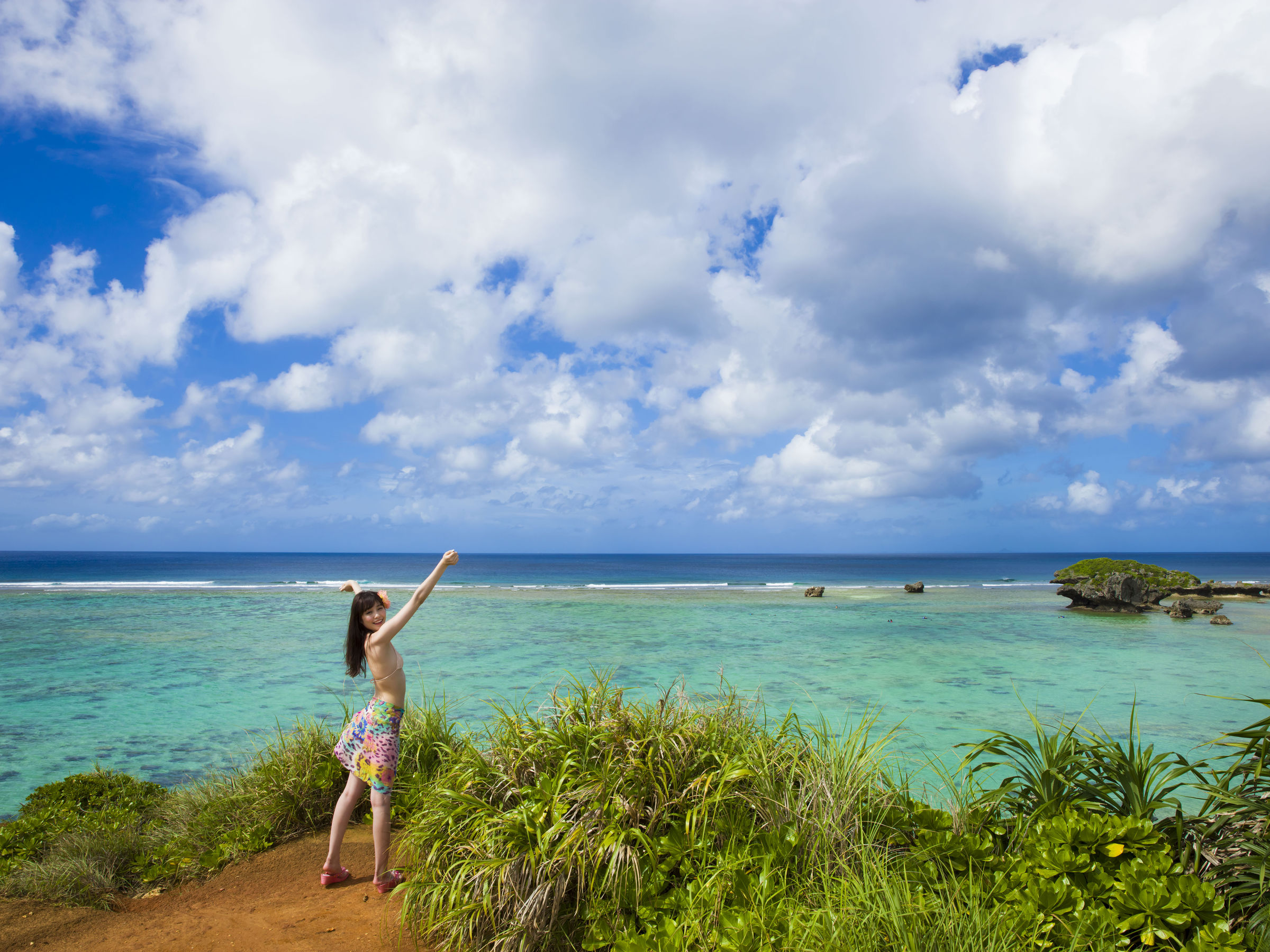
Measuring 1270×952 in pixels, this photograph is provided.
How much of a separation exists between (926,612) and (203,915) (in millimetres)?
31033

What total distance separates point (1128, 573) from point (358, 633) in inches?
1365

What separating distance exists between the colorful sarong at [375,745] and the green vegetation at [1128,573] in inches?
1299

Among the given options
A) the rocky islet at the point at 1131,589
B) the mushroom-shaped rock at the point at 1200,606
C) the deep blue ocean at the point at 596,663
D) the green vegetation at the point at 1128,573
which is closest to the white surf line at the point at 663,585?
the deep blue ocean at the point at 596,663

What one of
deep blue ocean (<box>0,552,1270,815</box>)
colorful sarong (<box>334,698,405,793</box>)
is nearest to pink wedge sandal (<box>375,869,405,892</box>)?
colorful sarong (<box>334,698,405,793</box>)

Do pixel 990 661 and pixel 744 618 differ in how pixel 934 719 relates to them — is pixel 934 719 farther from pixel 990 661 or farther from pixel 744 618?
pixel 744 618

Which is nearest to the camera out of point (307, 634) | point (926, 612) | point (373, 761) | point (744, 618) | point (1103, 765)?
point (1103, 765)

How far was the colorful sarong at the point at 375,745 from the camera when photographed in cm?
462

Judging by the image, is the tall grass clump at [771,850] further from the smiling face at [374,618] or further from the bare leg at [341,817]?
the smiling face at [374,618]

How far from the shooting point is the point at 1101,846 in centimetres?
325

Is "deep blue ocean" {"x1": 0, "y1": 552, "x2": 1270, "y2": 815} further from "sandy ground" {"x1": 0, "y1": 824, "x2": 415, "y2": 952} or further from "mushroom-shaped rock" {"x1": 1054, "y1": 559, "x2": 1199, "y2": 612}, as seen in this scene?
"sandy ground" {"x1": 0, "y1": 824, "x2": 415, "y2": 952}

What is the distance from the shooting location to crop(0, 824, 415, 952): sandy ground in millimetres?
3992

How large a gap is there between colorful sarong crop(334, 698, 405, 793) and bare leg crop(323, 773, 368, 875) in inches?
2.5

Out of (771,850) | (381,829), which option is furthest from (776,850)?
(381,829)

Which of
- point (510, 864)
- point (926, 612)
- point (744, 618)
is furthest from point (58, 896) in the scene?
point (926, 612)
